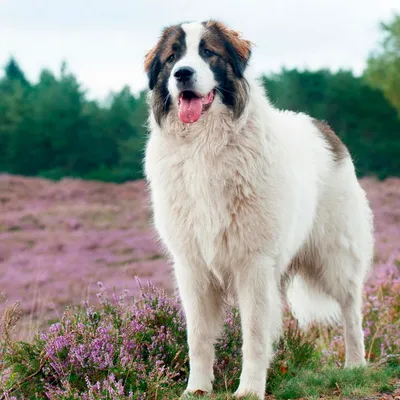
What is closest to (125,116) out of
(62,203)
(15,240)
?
(62,203)

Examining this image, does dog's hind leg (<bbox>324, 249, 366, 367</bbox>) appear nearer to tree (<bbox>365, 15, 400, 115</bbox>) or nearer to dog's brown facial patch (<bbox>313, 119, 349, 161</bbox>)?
dog's brown facial patch (<bbox>313, 119, 349, 161</bbox>)

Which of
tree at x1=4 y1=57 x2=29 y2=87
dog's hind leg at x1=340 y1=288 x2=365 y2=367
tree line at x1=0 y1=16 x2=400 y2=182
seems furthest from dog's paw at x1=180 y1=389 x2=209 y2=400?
tree at x1=4 y1=57 x2=29 y2=87

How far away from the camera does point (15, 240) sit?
14828 mm

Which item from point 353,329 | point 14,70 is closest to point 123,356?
point 353,329

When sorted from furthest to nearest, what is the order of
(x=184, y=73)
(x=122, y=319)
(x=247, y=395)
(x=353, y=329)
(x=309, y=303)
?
(x=309, y=303) < (x=353, y=329) < (x=122, y=319) < (x=247, y=395) < (x=184, y=73)

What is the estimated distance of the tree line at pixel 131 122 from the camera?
1170 inches

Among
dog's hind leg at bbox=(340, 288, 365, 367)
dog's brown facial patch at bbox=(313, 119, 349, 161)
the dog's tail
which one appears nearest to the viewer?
dog's hind leg at bbox=(340, 288, 365, 367)

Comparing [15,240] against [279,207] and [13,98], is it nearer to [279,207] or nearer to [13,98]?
[279,207]

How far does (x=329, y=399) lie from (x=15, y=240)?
1227 centimetres

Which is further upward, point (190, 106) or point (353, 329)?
point (190, 106)

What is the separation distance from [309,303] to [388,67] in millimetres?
30133

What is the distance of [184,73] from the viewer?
352 cm

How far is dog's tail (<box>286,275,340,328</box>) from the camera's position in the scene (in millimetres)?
5137

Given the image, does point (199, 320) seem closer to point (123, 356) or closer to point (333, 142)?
point (123, 356)
